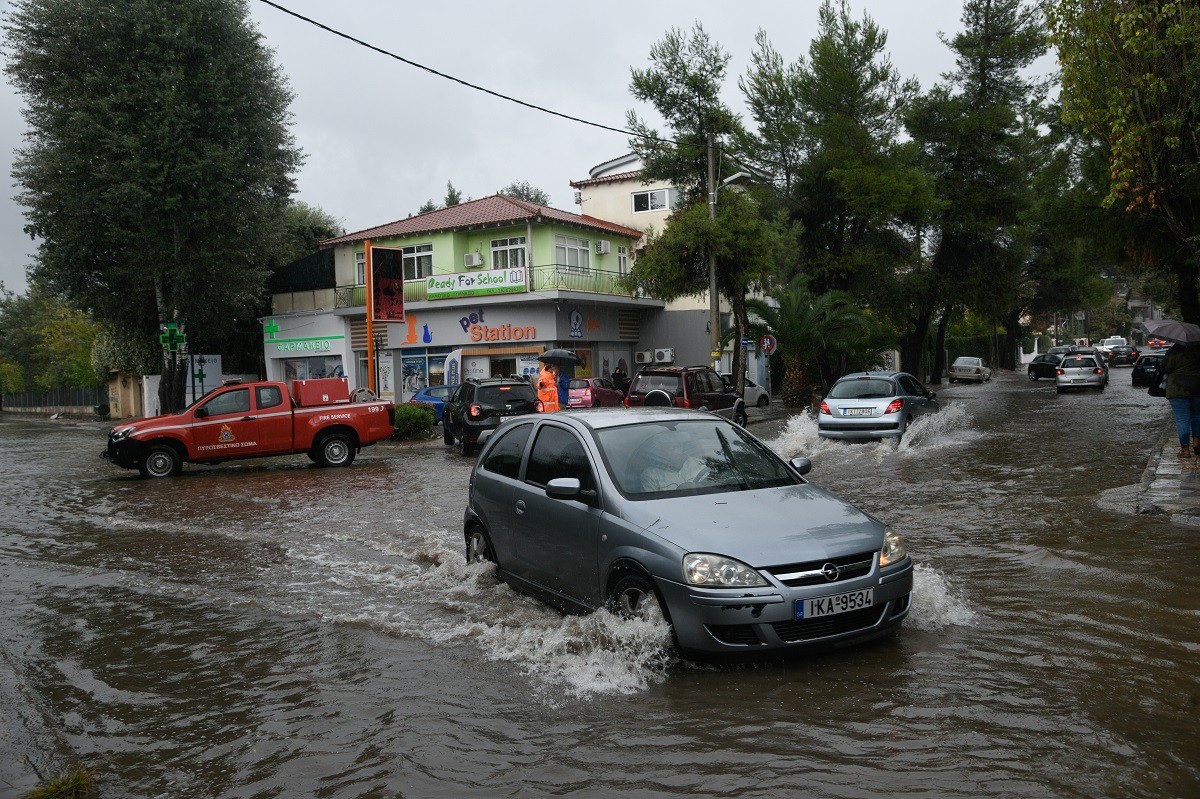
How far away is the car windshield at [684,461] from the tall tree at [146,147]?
91.7ft

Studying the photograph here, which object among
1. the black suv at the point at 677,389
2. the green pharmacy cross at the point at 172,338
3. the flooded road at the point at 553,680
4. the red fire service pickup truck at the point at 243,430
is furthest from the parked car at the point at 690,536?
the green pharmacy cross at the point at 172,338

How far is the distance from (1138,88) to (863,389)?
7817 millimetres

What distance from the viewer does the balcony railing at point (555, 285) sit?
116 feet

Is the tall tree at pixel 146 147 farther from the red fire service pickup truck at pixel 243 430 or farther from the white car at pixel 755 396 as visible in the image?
the white car at pixel 755 396

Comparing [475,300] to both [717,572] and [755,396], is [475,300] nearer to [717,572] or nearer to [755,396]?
[755,396]

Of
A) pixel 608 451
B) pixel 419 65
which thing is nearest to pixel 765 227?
pixel 419 65

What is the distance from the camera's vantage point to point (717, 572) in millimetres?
5125

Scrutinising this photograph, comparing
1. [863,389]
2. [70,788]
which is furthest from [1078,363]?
[70,788]

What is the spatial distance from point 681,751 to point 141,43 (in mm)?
32664

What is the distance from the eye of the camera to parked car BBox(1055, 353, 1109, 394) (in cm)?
3734

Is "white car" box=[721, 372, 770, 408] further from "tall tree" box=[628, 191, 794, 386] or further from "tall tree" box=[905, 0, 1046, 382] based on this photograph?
"tall tree" box=[905, 0, 1046, 382]

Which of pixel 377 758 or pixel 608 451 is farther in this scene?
pixel 608 451

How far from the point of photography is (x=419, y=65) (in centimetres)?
1683

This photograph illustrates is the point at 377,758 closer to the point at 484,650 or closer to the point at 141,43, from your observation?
the point at 484,650
